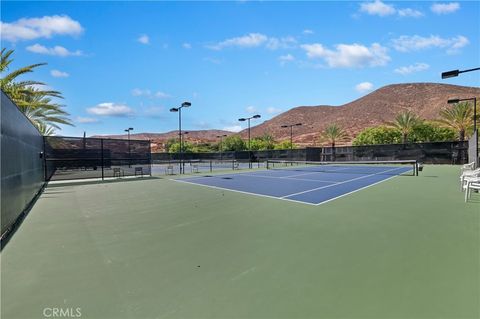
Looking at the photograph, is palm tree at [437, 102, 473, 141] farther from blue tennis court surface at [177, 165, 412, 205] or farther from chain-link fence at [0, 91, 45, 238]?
chain-link fence at [0, 91, 45, 238]

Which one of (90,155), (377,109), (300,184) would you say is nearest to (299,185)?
(300,184)

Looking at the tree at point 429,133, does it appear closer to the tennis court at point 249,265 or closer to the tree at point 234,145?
the tree at point 234,145

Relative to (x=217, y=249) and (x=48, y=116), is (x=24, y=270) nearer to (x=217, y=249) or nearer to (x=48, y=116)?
(x=217, y=249)

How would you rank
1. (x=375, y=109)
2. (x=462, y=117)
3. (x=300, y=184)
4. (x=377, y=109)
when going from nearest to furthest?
(x=300, y=184) < (x=462, y=117) < (x=377, y=109) < (x=375, y=109)

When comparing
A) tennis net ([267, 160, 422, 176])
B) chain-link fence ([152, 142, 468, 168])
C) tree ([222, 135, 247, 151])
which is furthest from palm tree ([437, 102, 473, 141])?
tree ([222, 135, 247, 151])

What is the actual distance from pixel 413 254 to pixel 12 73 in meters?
18.5

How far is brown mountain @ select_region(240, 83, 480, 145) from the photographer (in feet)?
264

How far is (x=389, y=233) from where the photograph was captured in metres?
5.26

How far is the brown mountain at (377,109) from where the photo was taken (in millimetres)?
80562

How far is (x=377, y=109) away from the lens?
90.7 m

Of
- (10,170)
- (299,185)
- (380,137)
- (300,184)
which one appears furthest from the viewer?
(380,137)

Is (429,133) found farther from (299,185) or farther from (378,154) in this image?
(299,185)

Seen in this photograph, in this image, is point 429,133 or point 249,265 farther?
point 429,133

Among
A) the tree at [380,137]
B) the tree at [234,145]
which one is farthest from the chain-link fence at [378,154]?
the tree at [234,145]
